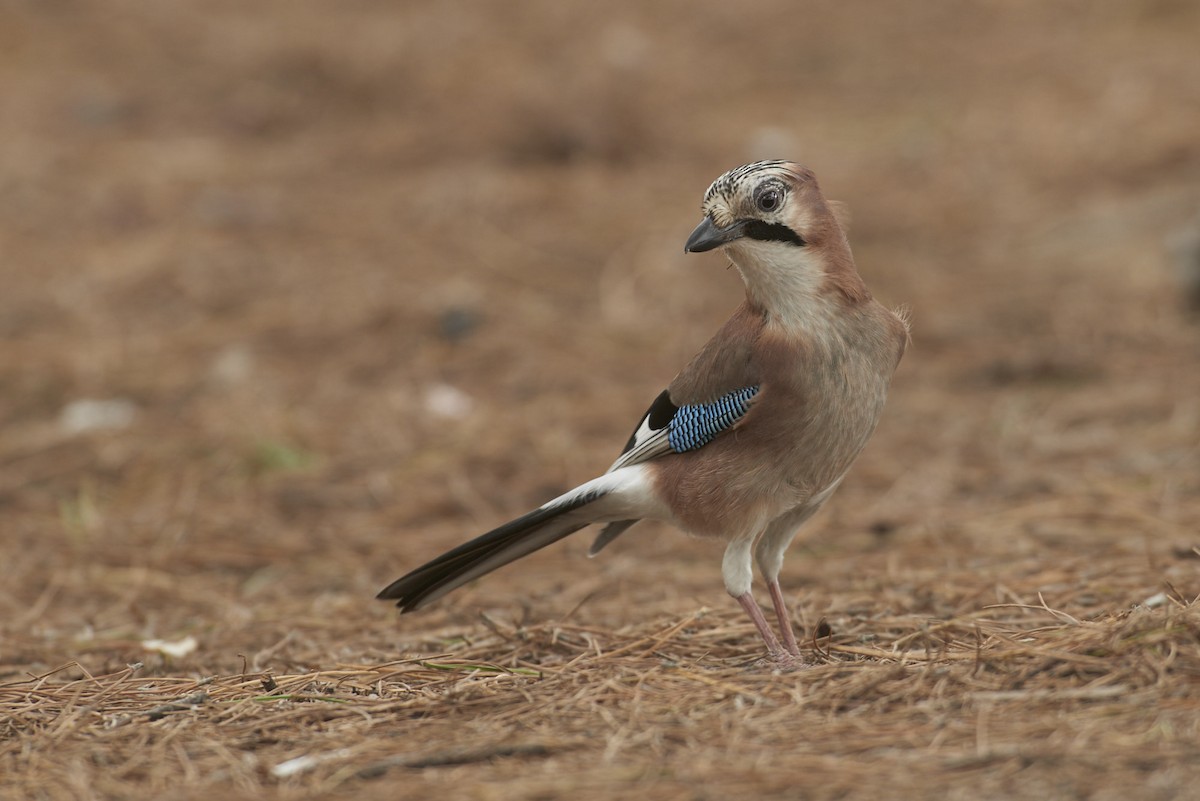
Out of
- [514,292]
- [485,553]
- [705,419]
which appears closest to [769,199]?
[705,419]

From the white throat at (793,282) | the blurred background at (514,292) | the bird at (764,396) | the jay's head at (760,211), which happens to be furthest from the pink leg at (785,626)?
the jay's head at (760,211)

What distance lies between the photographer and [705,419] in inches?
161

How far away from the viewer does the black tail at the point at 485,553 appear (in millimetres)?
4191

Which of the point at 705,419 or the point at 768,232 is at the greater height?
the point at 768,232

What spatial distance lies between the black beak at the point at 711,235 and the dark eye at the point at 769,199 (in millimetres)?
68

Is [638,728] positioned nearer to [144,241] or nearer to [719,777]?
[719,777]

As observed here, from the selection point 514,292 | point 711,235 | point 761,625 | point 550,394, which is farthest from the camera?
point 514,292

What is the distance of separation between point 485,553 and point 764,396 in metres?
0.93

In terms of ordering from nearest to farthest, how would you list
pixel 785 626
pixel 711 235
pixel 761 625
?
pixel 711 235
pixel 761 625
pixel 785 626

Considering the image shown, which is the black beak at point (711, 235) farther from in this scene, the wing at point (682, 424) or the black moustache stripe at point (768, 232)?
the wing at point (682, 424)

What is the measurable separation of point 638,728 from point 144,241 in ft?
24.9

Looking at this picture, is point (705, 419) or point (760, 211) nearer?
point (760, 211)

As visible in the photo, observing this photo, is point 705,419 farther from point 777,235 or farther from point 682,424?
point 777,235

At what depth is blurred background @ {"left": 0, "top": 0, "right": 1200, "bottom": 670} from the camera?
19.0 feet
